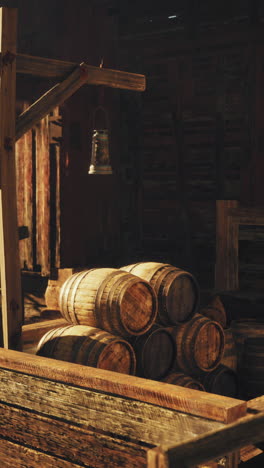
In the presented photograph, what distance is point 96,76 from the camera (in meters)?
6.96

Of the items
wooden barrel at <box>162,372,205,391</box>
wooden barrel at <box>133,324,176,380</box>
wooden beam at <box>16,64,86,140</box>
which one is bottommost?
wooden barrel at <box>162,372,205,391</box>

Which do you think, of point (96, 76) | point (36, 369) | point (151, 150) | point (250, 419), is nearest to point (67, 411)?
point (36, 369)

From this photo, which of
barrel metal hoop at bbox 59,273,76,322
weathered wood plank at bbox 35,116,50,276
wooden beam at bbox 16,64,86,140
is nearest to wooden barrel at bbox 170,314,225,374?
barrel metal hoop at bbox 59,273,76,322

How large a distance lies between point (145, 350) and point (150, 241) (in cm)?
418

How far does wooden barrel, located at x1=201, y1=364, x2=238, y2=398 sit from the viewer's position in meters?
7.45

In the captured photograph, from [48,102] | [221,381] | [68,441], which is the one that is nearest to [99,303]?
[68,441]

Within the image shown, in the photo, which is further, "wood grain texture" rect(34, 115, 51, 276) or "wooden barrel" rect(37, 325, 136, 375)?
"wood grain texture" rect(34, 115, 51, 276)

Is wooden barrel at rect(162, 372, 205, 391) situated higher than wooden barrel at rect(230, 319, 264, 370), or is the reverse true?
wooden barrel at rect(230, 319, 264, 370)

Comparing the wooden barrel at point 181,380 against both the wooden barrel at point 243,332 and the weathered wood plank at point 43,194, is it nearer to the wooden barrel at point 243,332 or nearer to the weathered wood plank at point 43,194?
the wooden barrel at point 243,332

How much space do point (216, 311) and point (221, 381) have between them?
1140mm

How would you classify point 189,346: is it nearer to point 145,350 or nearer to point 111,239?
point 145,350

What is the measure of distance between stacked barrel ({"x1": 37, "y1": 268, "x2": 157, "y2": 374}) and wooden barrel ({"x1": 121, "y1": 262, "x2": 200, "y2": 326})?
340mm

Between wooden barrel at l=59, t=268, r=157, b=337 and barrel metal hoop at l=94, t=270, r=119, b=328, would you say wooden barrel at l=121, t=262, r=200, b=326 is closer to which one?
wooden barrel at l=59, t=268, r=157, b=337

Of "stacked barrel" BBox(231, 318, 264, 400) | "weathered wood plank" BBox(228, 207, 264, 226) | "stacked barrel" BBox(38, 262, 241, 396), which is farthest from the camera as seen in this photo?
"weathered wood plank" BBox(228, 207, 264, 226)
